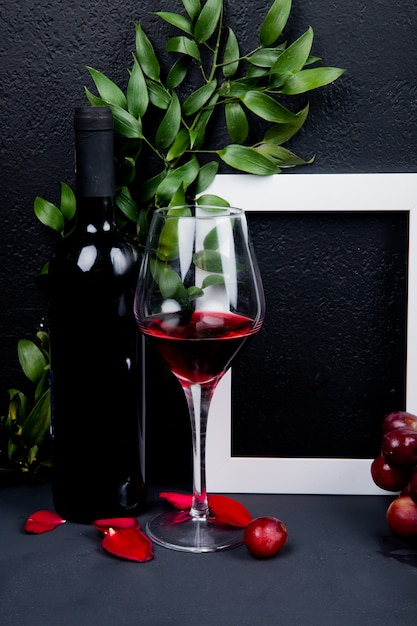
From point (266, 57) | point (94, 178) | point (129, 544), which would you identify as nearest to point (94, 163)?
point (94, 178)

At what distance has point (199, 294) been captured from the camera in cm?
71

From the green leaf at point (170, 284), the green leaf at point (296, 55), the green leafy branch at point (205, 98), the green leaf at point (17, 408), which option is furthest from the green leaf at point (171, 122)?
the green leaf at point (17, 408)

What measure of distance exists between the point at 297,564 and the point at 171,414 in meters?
0.25

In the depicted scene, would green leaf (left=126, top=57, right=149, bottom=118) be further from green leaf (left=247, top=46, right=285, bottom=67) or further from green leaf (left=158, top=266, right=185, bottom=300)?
green leaf (left=158, top=266, right=185, bottom=300)

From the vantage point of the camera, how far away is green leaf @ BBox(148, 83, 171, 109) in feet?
2.85

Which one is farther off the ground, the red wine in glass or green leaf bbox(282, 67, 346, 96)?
green leaf bbox(282, 67, 346, 96)

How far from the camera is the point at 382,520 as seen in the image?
821 millimetres

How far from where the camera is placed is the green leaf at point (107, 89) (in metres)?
0.86

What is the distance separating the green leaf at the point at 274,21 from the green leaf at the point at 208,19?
48 millimetres

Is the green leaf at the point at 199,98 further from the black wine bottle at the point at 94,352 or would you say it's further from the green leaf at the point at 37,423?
the green leaf at the point at 37,423

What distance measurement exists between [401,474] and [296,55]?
16.8 inches

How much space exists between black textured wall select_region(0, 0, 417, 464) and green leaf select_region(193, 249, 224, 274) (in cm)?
21

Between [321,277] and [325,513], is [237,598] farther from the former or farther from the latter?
[321,277]

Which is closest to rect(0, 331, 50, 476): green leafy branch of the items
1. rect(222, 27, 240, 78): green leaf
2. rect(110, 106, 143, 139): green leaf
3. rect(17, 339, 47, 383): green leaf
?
rect(17, 339, 47, 383): green leaf
